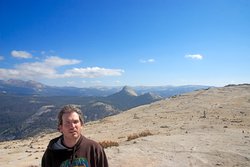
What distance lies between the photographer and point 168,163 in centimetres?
1516

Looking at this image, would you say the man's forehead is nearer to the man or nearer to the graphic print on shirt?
the man

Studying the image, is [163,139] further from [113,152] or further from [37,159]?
[37,159]

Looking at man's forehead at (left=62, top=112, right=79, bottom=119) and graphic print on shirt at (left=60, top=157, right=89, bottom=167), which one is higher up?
man's forehead at (left=62, top=112, right=79, bottom=119)

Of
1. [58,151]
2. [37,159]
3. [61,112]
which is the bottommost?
[37,159]

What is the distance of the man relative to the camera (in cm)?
484

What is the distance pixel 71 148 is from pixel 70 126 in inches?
15.2

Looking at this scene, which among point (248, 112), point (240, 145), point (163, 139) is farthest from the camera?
point (248, 112)

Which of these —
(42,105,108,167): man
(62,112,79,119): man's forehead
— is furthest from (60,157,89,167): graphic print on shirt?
(62,112,79,119): man's forehead

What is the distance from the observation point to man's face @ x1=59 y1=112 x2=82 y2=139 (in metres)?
4.84

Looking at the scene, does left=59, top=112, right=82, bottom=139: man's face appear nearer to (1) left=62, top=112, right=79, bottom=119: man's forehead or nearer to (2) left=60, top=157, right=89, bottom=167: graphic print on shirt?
(1) left=62, top=112, right=79, bottom=119: man's forehead

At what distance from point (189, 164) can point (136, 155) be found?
3163mm

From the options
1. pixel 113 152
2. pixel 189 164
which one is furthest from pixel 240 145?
pixel 113 152

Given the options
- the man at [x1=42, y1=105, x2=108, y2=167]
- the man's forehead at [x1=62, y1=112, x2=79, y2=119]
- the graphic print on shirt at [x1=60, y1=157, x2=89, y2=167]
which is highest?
the man's forehead at [x1=62, y1=112, x2=79, y2=119]

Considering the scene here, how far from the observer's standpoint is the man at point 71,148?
191 inches
